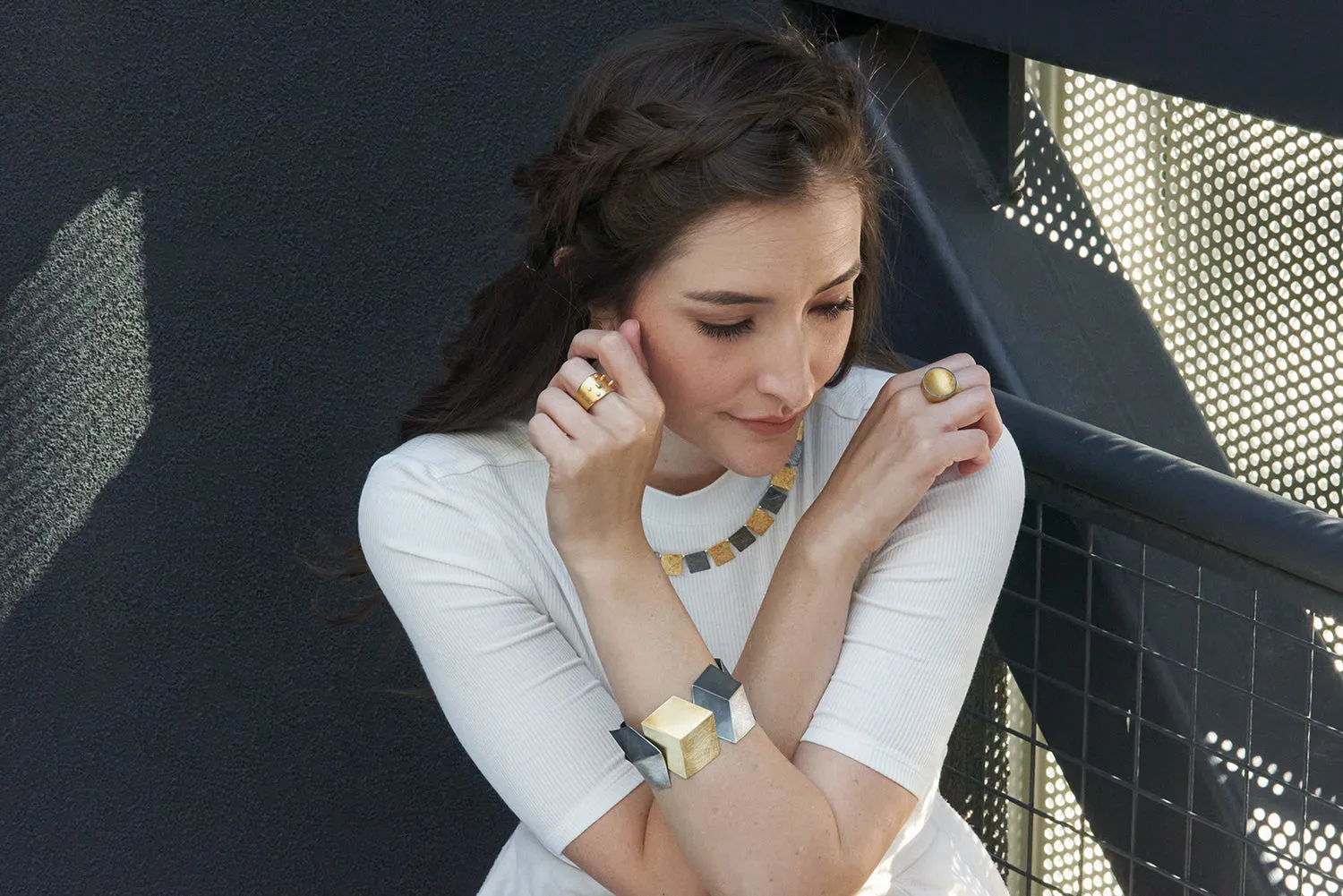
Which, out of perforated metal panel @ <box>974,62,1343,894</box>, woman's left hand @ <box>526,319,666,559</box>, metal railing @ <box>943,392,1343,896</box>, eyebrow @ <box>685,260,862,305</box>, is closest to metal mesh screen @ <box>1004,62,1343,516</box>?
perforated metal panel @ <box>974,62,1343,894</box>

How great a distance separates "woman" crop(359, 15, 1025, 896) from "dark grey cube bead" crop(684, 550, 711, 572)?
0.52ft

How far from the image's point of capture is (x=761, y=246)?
1.53 metres

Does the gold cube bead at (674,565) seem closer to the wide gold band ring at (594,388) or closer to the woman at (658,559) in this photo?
the woman at (658,559)

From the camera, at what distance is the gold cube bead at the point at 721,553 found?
1.77 meters

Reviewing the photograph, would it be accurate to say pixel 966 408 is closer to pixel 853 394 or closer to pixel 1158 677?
pixel 853 394

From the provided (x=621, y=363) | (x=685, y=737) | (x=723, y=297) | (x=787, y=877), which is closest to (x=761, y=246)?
(x=723, y=297)

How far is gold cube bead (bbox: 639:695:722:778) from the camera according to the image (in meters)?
Answer: 1.42

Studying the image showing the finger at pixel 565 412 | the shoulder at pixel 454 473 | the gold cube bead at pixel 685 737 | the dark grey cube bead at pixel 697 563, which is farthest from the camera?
the dark grey cube bead at pixel 697 563

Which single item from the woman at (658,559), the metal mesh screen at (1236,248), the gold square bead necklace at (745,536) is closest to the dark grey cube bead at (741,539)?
the gold square bead necklace at (745,536)

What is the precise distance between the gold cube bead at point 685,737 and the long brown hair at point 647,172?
459mm

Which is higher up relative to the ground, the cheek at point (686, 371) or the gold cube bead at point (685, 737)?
the cheek at point (686, 371)

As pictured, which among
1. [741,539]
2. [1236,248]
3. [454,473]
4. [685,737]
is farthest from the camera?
[1236,248]

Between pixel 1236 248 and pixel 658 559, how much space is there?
45.9 inches

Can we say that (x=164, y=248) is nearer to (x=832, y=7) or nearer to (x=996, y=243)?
(x=832, y=7)
